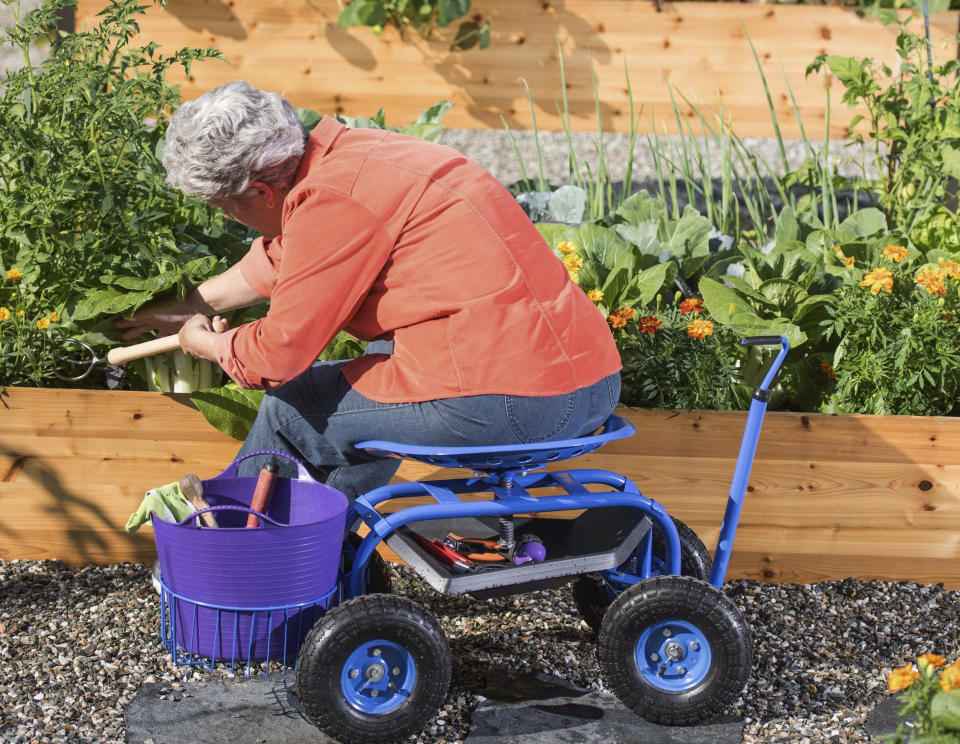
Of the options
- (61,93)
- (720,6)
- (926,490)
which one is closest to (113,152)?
Result: (61,93)

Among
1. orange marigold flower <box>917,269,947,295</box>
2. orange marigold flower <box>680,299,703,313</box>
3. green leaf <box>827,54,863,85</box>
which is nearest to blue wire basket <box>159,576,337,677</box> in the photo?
orange marigold flower <box>680,299,703,313</box>

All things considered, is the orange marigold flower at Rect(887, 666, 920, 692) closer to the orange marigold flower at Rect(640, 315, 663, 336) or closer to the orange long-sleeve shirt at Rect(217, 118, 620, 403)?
the orange long-sleeve shirt at Rect(217, 118, 620, 403)

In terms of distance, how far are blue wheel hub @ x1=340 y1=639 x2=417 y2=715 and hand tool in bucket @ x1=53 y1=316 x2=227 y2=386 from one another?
0.72 metres

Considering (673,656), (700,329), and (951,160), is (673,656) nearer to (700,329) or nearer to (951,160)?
(700,329)

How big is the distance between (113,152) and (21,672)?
4.11 feet

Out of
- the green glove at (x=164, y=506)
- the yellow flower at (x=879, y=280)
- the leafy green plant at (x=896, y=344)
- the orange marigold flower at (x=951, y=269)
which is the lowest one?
the green glove at (x=164, y=506)

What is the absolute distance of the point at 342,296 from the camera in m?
1.89

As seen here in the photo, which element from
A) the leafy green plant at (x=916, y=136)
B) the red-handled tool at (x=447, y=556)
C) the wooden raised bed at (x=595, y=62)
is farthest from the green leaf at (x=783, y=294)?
the wooden raised bed at (x=595, y=62)

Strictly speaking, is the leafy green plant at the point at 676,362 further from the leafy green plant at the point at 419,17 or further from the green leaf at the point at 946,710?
the leafy green plant at the point at 419,17

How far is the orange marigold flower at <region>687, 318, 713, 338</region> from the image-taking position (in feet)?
8.54

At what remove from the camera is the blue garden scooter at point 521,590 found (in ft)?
6.27

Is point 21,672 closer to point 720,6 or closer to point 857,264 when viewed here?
point 857,264

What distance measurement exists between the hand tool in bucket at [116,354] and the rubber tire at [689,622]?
3.26ft

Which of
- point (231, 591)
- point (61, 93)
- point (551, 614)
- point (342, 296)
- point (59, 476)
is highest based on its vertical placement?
point (61, 93)
